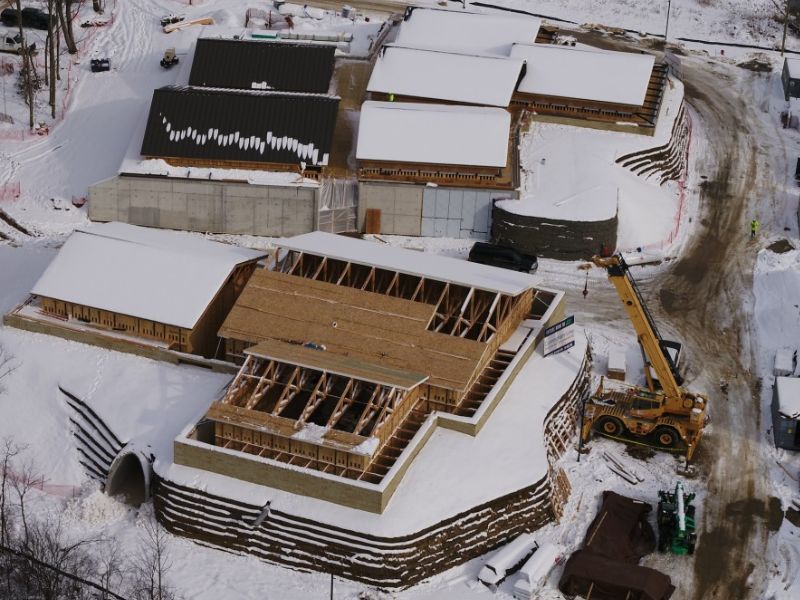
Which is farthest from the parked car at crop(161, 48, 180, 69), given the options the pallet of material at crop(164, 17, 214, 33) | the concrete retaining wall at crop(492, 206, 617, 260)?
the concrete retaining wall at crop(492, 206, 617, 260)

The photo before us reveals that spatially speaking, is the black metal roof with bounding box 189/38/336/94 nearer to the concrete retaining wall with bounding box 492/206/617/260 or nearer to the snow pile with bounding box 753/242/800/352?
the concrete retaining wall with bounding box 492/206/617/260

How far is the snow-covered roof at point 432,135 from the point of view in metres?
74.3

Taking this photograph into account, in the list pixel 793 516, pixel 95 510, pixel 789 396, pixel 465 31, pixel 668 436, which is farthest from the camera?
pixel 465 31

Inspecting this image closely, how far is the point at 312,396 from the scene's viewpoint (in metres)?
53.9

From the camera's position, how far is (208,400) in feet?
186

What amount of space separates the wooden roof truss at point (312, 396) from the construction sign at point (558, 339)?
341 inches

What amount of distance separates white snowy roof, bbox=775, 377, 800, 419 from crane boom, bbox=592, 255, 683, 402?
423cm

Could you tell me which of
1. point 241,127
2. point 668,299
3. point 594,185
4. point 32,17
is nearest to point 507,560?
point 668,299

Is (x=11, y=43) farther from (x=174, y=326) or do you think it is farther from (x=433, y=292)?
(x=433, y=292)

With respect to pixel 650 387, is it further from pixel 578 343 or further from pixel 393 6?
pixel 393 6

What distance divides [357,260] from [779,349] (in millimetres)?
18901

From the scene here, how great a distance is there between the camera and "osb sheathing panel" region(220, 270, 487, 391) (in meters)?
56.3

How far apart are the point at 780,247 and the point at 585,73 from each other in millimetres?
15617

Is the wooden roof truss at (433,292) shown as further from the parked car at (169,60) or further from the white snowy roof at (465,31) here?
the parked car at (169,60)
